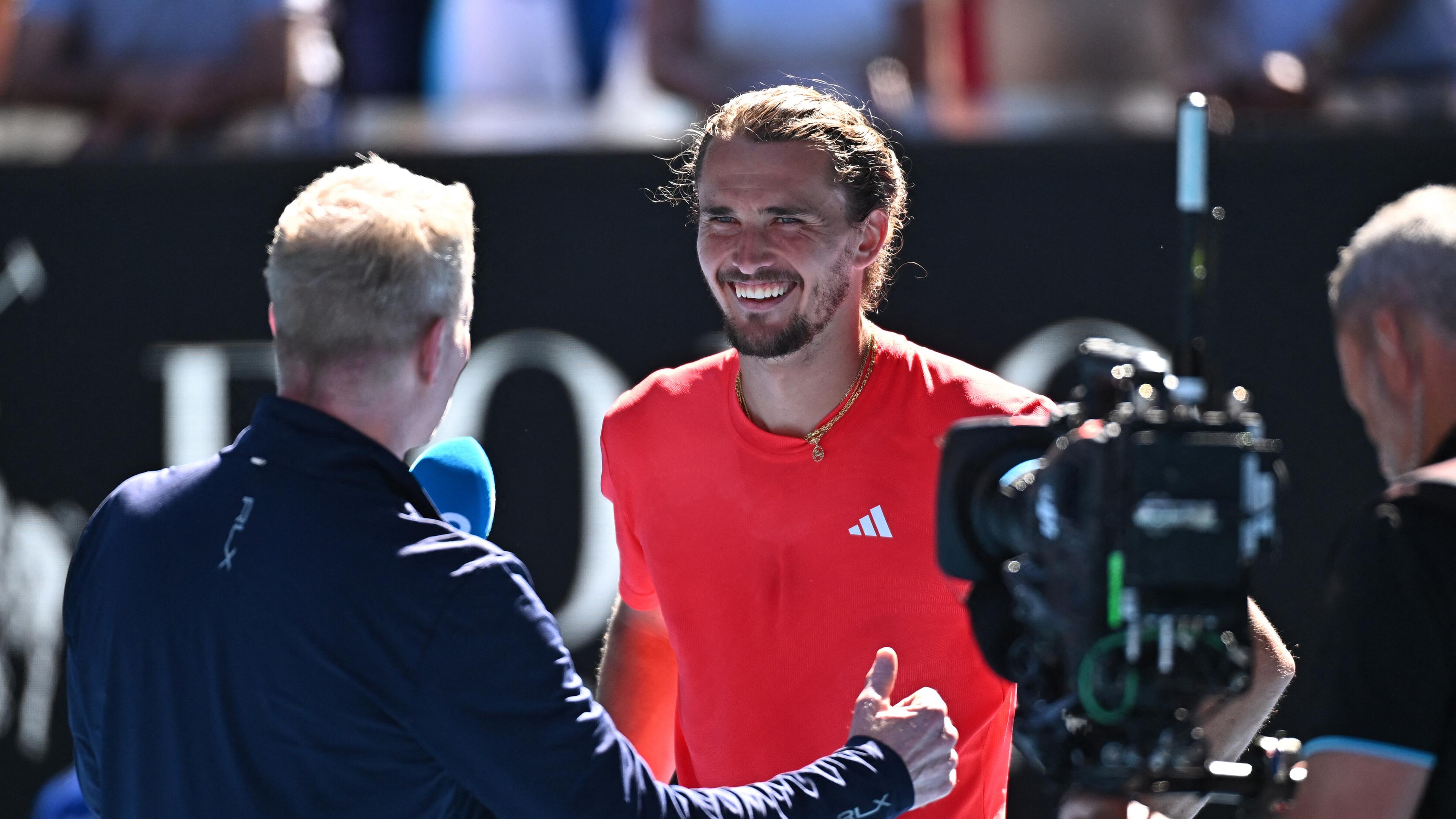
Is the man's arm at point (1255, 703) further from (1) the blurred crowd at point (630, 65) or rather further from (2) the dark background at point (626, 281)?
(1) the blurred crowd at point (630, 65)

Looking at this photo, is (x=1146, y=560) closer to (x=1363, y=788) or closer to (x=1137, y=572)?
(x=1137, y=572)

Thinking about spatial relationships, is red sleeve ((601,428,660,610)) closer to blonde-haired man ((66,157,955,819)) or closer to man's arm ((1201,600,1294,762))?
blonde-haired man ((66,157,955,819))

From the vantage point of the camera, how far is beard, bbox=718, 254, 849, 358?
239 centimetres

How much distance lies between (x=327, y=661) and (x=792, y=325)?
3.29 ft

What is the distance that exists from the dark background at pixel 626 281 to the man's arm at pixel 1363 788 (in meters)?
2.10

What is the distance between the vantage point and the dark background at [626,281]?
3617 millimetres

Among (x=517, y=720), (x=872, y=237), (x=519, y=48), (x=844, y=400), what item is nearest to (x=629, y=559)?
(x=844, y=400)

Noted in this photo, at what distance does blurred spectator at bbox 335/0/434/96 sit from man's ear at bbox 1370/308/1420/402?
10.4 ft

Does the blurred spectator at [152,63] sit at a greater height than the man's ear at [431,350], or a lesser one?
greater

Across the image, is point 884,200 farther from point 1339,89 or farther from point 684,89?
point 1339,89

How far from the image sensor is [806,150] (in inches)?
95.4

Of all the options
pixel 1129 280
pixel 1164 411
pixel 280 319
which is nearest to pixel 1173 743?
pixel 1164 411

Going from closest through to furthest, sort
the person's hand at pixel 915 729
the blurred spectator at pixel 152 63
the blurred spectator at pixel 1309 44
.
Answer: the person's hand at pixel 915 729, the blurred spectator at pixel 1309 44, the blurred spectator at pixel 152 63

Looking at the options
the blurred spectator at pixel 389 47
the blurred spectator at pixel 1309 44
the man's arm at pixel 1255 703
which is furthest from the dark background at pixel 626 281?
the man's arm at pixel 1255 703
